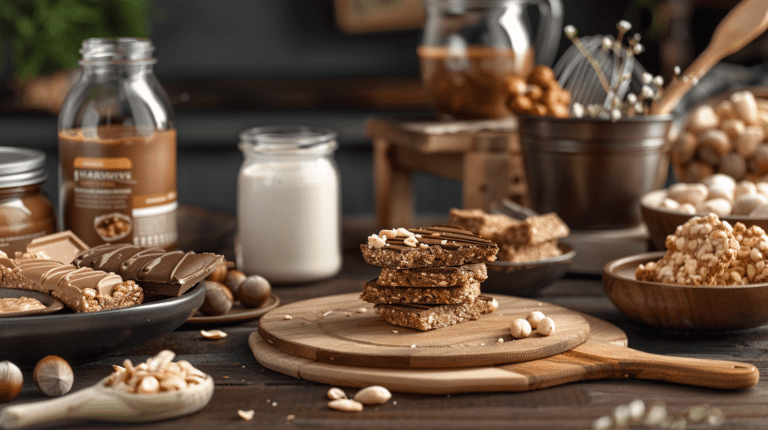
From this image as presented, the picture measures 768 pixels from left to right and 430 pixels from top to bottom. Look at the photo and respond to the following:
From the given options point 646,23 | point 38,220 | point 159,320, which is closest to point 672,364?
point 159,320

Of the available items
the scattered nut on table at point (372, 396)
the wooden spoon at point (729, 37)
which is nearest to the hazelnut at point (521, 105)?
the wooden spoon at point (729, 37)

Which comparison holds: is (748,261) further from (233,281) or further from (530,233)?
(233,281)

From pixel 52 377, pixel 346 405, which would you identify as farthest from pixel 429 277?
pixel 52 377

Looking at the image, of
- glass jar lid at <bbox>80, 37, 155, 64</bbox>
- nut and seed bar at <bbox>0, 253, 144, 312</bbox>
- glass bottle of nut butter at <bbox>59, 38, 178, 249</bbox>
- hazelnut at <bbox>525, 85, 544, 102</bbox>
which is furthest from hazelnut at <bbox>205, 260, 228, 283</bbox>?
hazelnut at <bbox>525, 85, 544, 102</bbox>

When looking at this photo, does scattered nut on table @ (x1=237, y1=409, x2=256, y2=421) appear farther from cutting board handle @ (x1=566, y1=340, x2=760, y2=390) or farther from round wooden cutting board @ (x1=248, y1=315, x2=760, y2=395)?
cutting board handle @ (x1=566, y1=340, x2=760, y2=390)

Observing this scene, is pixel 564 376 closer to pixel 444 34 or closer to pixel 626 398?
pixel 626 398
